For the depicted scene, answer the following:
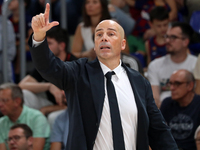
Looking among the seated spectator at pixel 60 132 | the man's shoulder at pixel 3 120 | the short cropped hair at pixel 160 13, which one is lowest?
the seated spectator at pixel 60 132

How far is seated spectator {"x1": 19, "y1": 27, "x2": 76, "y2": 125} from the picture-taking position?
14.7 ft

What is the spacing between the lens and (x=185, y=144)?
379 centimetres

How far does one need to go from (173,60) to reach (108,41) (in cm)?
269

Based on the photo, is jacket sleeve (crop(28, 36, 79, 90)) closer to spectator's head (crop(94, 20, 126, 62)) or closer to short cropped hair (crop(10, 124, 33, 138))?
spectator's head (crop(94, 20, 126, 62))

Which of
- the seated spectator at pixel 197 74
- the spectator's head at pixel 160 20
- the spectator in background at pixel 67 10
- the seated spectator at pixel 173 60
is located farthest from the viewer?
the spectator in background at pixel 67 10

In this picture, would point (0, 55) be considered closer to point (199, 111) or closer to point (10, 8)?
point (10, 8)

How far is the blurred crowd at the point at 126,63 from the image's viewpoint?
393 cm

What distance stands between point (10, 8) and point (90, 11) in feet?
4.16

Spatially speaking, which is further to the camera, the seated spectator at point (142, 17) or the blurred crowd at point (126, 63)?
the seated spectator at point (142, 17)

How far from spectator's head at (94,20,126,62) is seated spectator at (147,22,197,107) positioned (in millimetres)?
2472

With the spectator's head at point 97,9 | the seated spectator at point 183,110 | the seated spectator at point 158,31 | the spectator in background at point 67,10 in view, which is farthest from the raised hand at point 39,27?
the spectator in background at point 67,10

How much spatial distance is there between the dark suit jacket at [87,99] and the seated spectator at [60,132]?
189 centimetres

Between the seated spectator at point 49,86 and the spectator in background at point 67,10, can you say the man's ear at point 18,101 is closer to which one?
the seated spectator at point 49,86

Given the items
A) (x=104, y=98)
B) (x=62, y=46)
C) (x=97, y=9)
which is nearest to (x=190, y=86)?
(x=62, y=46)
